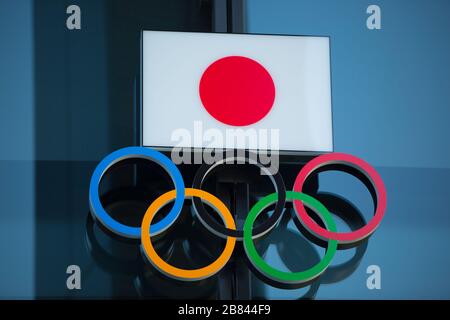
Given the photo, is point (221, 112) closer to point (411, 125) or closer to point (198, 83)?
point (198, 83)

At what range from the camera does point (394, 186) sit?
5.23 meters

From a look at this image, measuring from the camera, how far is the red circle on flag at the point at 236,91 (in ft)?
16.1

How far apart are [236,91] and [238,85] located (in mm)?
31

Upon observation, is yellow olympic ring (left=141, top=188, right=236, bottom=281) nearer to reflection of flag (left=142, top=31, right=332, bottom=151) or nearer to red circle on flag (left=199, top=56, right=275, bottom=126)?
reflection of flag (left=142, top=31, right=332, bottom=151)

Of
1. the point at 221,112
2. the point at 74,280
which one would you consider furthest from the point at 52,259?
the point at 221,112

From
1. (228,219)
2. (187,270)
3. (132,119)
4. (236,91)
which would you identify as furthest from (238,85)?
(187,270)

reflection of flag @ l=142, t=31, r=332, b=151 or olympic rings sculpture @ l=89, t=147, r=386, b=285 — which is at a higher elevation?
reflection of flag @ l=142, t=31, r=332, b=151

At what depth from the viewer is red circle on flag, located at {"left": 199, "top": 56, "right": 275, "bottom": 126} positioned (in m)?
4.92

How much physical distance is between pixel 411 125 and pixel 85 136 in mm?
1575

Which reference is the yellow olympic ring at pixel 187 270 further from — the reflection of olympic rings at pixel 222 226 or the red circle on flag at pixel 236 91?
the red circle on flag at pixel 236 91

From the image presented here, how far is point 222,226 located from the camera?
4.66m

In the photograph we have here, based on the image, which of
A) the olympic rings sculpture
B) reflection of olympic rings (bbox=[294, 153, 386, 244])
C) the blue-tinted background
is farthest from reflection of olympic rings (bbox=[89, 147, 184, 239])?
reflection of olympic rings (bbox=[294, 153, 386, 244])

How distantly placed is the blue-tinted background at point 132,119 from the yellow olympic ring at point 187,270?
337 mm

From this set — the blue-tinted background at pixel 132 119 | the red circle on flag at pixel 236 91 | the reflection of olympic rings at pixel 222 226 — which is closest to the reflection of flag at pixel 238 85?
the red circle on flag at pixel 236 91
